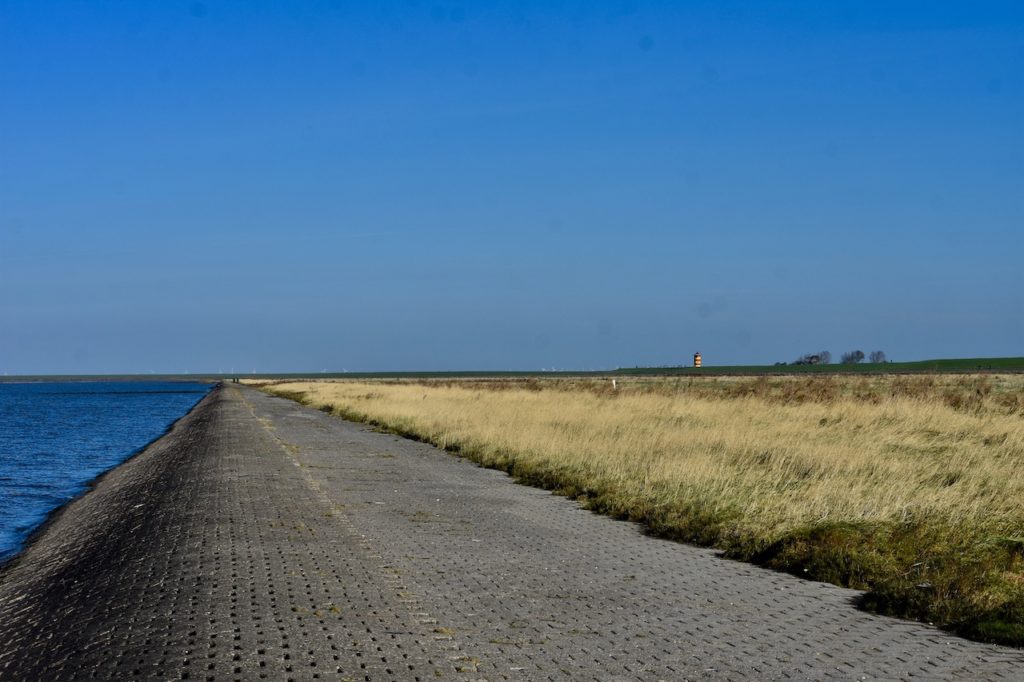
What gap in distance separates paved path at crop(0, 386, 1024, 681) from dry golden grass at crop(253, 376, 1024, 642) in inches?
25.3

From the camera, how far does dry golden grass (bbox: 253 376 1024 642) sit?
9648 mm

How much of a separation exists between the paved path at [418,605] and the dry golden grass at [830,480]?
64cm

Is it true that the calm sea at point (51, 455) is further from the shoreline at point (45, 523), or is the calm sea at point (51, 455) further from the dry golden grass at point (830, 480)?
the dry golden grass at point (830, 480)

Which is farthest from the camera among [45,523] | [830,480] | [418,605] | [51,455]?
[51,455]

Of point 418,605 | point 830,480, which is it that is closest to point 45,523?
point 418,605

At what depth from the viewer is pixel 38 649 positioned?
7695mm

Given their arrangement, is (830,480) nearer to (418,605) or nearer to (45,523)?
(418,605)

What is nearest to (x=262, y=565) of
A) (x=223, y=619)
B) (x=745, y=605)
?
(x=223, y=619)

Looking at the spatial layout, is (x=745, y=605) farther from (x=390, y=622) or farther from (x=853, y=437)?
(x=853, y=437)

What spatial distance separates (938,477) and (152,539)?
470 inches

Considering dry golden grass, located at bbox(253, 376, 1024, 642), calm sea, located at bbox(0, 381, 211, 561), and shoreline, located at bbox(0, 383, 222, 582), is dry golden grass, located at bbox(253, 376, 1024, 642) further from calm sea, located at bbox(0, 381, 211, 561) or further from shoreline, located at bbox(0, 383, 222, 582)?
calm sea, located at bbox(0, 381, 211, 561)

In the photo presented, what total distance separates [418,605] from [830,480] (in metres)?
8.68

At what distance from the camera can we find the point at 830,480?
48.4 ft

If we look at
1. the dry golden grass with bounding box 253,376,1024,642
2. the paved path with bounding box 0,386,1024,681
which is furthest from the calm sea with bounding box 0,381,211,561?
the dry golden grass with bounding box 253,376,1024,642
